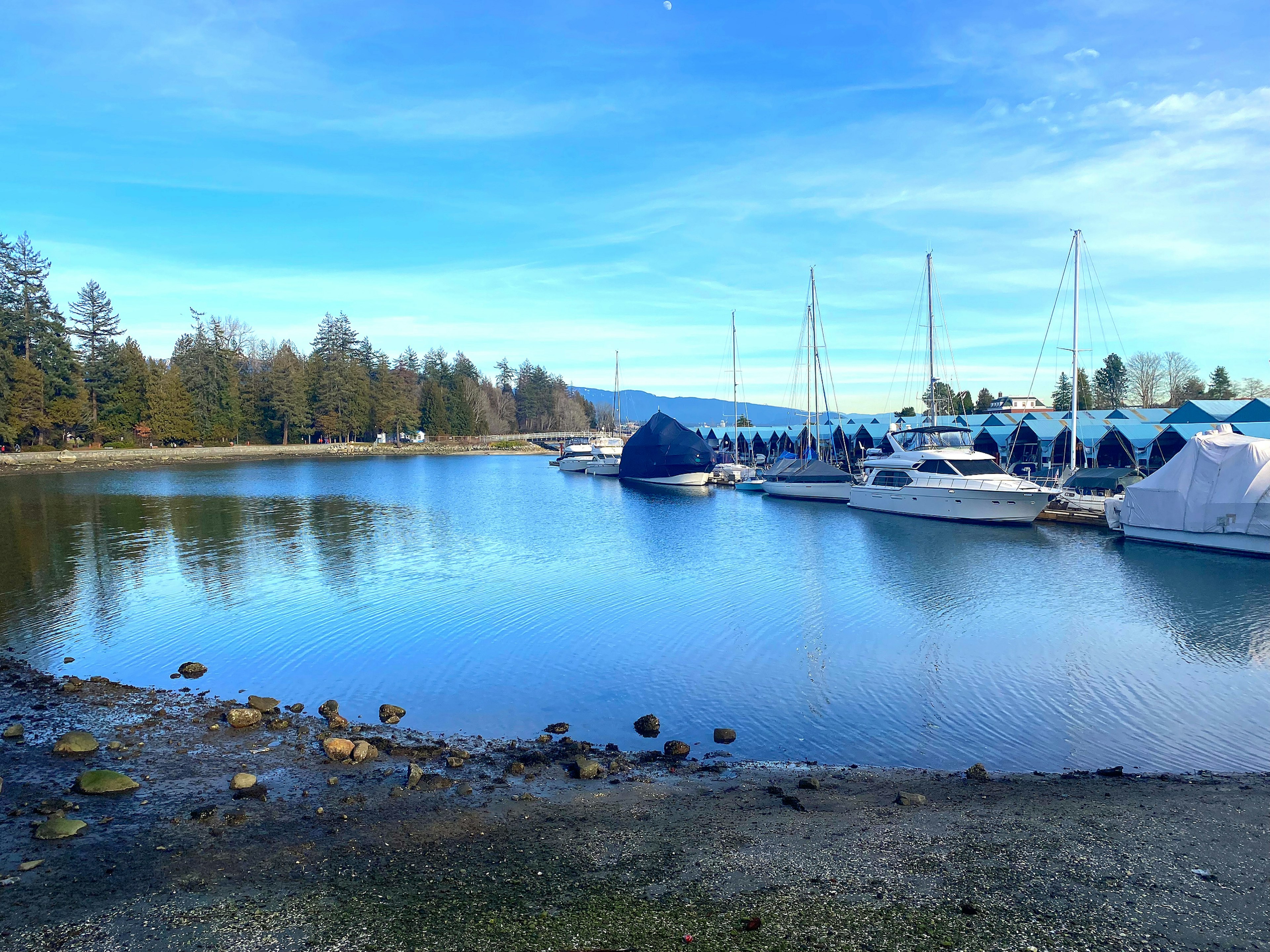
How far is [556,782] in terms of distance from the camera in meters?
10.4

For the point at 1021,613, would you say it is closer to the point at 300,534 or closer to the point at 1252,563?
the point at 1252,563

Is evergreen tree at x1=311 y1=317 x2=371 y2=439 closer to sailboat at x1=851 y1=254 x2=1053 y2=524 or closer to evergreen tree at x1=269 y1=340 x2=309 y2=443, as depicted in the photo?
evergreen tree at x1=269 y1=340 x2=309 y2=443

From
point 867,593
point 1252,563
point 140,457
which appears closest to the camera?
point 867,593

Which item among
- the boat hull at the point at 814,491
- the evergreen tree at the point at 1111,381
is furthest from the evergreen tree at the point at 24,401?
the evergreen tree at the point at 1111,381

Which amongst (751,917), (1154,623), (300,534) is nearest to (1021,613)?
(1154,623)

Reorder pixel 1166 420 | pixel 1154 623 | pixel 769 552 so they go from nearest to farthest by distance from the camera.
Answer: pixel 1154 623 < pixel 769 552 < pixel 1166 420

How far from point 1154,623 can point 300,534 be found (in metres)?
32.1

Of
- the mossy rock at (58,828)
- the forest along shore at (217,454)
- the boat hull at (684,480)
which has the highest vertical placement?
the forest along shore at (217,454)

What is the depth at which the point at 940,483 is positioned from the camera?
40906 mm

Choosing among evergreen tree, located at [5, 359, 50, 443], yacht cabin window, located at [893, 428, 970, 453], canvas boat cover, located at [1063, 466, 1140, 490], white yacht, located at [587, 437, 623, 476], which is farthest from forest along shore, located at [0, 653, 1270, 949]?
evergreen tree, located at [5, 359, 50, 443]

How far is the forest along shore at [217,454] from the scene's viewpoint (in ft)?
259

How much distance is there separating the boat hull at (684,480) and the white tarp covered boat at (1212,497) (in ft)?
118

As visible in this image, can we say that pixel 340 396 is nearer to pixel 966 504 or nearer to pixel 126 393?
pixel 126 393

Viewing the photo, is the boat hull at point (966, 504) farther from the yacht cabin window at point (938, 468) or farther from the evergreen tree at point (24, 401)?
the evergreen tree at point (24, 401)
